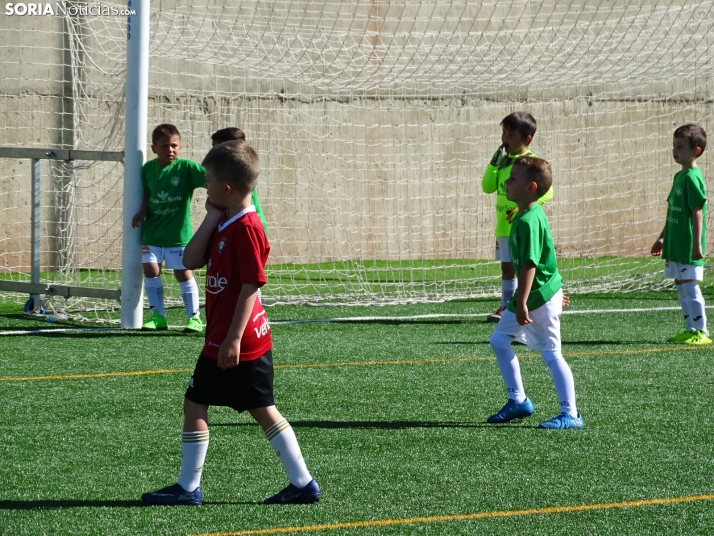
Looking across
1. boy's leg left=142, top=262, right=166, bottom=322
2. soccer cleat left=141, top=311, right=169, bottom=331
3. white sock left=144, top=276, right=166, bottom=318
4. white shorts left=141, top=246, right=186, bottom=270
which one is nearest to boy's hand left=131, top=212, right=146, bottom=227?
white shorts left=141, top=246, right=186, bottom=270

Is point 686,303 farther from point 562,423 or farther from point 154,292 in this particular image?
point 154,292

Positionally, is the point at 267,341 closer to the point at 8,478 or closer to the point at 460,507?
the point at 460,507

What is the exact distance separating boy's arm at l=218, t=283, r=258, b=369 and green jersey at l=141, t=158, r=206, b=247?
185 inches

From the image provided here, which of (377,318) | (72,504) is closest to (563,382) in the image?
(72,504)

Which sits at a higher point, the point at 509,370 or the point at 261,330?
the point at 261,330

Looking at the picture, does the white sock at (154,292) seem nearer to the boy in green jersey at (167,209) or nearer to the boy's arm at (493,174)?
the boy in green jersey at (167,209)

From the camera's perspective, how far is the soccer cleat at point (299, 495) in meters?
3.76

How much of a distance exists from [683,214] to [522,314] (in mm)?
3312

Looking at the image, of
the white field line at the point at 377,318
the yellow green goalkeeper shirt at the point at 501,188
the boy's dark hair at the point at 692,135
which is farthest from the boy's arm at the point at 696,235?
the white field line at the point at 377,318

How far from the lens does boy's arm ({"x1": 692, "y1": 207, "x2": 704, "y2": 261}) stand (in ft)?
25.0

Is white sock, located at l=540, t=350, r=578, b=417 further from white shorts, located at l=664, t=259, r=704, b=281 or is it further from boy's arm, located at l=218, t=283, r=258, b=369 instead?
white shorts, located at l=664, t=259, r=704, b=281

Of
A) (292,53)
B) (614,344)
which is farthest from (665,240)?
(292,53)

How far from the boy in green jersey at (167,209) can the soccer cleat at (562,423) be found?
3940 millimetres

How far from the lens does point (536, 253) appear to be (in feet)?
16.4
